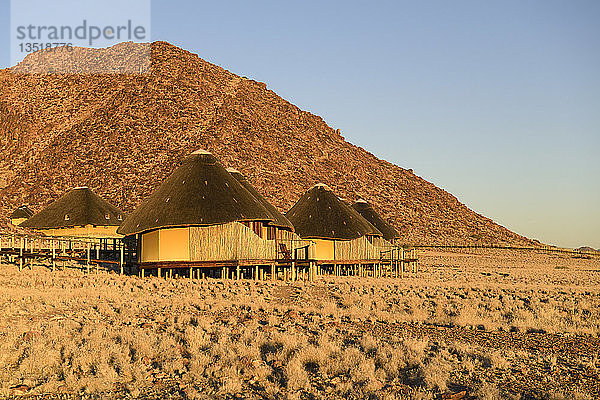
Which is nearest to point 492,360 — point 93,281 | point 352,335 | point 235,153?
point 352,335

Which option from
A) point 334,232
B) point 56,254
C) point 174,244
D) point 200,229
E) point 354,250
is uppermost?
point 200,229

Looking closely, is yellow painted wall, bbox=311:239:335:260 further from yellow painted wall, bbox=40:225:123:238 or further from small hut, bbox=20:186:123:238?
yellow painted wall, bbox=40:225:123:238

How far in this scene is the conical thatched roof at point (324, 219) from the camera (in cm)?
3344

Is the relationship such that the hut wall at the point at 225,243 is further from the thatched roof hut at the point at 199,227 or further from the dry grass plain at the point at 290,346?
the dry grass plain at the point at 290,346

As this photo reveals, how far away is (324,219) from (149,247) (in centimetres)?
1138

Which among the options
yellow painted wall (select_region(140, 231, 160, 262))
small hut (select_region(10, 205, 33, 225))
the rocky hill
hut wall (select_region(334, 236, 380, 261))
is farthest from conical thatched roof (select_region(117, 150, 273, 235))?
the rocky hill

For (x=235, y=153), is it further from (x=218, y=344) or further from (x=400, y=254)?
(x=218, y=344)

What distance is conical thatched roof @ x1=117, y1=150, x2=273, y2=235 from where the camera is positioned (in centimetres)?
2564

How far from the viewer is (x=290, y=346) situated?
10789mm

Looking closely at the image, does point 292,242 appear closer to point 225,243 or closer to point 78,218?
point 225,243

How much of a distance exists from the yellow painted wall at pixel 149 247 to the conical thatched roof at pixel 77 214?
644 inches

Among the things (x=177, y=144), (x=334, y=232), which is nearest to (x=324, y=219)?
(x=334, y=232)

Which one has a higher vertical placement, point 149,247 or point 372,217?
point 372,217

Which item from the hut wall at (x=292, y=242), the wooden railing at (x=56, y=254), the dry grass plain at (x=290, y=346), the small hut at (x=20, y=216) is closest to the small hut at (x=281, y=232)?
the hut wall at (x=292, y=242)
